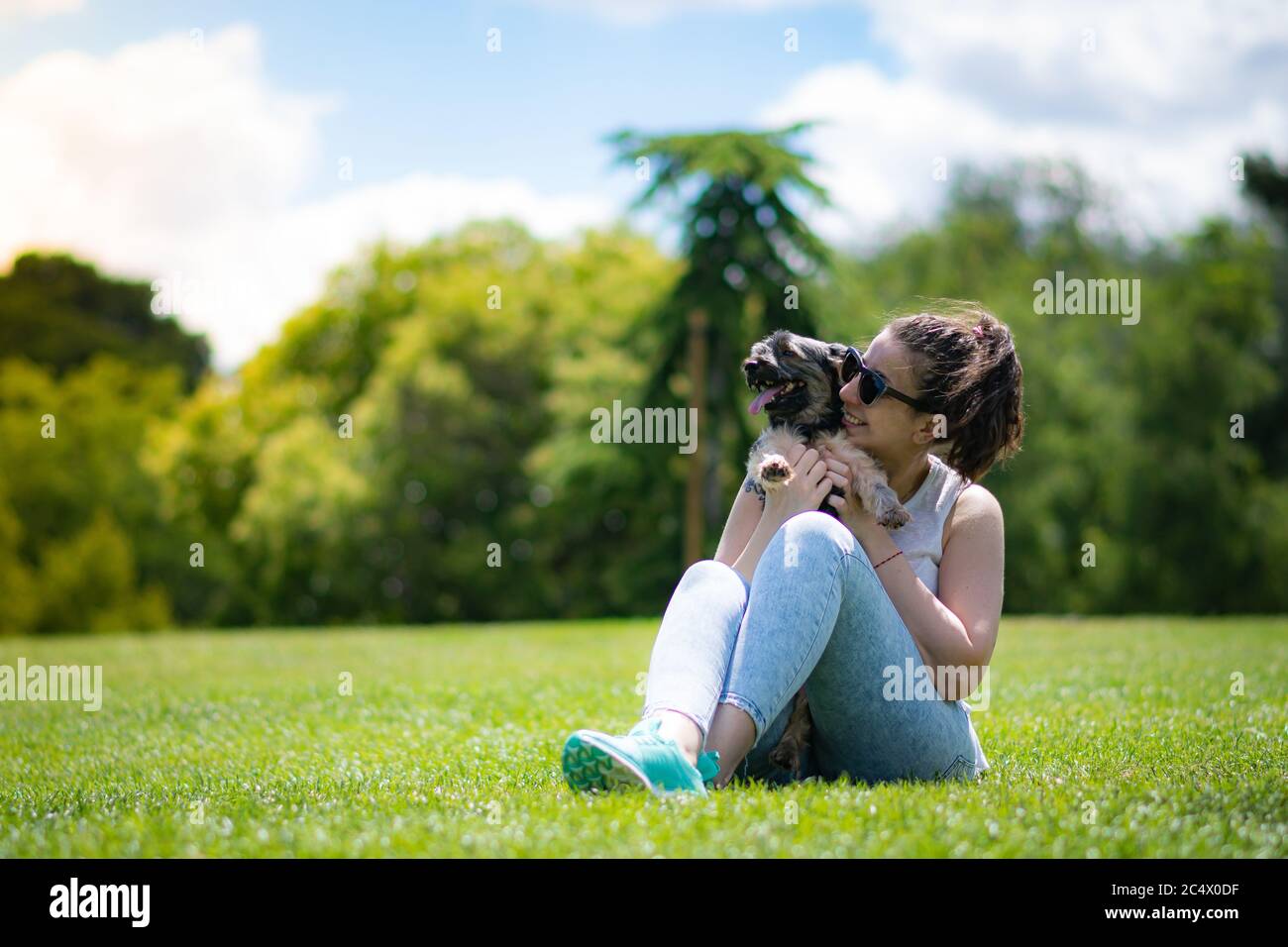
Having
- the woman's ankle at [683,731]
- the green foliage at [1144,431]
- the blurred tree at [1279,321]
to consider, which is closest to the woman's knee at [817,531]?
the woman's ankle at [683,731]

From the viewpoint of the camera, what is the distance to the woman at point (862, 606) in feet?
11.3

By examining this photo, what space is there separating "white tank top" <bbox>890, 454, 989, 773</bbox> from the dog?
0.17 ft

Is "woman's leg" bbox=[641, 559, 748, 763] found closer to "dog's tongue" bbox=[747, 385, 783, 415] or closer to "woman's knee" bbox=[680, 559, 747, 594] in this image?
"woman's knee" bbox=[680, 559, 747, 594]

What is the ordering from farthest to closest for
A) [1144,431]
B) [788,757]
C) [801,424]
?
[1144,431]
[801,424]
[788,757]

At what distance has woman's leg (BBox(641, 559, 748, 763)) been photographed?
3.41 metres

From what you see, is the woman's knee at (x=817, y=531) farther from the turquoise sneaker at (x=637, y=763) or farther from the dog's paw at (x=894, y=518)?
the turquoise sneaker at (x=637, y=763)

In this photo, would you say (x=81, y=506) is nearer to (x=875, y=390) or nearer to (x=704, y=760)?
(x=875, y=390)

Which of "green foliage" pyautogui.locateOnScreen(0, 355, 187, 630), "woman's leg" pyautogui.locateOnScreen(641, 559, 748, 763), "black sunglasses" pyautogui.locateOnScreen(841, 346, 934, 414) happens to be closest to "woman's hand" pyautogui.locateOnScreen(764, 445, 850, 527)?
"black sunglasses" pyautogui.locateOnScreen(841, 346, 934, 414)

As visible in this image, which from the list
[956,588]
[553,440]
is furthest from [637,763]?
[553,440]

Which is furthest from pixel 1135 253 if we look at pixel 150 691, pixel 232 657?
pixel 150 691

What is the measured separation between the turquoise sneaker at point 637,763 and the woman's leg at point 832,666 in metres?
0.21

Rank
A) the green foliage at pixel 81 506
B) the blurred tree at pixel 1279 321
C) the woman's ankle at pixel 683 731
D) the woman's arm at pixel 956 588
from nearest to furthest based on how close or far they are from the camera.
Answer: the woman's ankle at pixel 683 731
the woman's arm at pixel 956 588
the blurred tree at pixel 1279 321
the green foliage at pixel 81 506

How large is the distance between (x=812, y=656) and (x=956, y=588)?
649 millimetres

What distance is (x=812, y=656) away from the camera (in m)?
3.49
